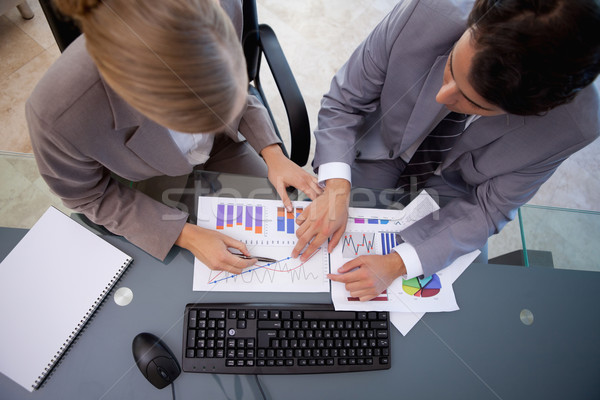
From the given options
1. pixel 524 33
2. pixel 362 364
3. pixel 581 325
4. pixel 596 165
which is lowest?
pixel 596 165

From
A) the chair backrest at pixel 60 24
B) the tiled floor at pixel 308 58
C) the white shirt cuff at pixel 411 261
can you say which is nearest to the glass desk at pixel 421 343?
the white shirt cuff at pixel 411 261

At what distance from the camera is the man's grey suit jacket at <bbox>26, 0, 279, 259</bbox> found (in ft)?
2.08

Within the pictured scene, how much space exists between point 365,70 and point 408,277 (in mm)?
573

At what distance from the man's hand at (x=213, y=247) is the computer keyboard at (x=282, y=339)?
9 centimetres

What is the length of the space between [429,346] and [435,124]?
0.60 metres

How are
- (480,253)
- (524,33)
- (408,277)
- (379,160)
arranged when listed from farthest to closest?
(379,160) < (480,253) < (408,277) < (524,33)

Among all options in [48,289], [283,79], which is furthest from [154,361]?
[283,79]

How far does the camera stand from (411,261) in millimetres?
925

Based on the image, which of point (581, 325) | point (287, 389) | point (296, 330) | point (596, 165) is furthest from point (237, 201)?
point (596, 165)

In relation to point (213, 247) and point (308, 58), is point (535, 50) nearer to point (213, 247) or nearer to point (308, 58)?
point (213, 247)

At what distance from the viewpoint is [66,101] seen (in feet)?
2.08

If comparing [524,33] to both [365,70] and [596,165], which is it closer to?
[365,70]

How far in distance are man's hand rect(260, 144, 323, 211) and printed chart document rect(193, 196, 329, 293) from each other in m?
0.06

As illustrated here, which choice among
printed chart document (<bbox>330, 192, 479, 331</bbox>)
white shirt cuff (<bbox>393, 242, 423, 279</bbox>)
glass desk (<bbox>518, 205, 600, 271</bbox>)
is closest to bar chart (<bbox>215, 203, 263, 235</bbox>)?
printed chart document (<bbox>330, 192, 479, 331</bbox>)
